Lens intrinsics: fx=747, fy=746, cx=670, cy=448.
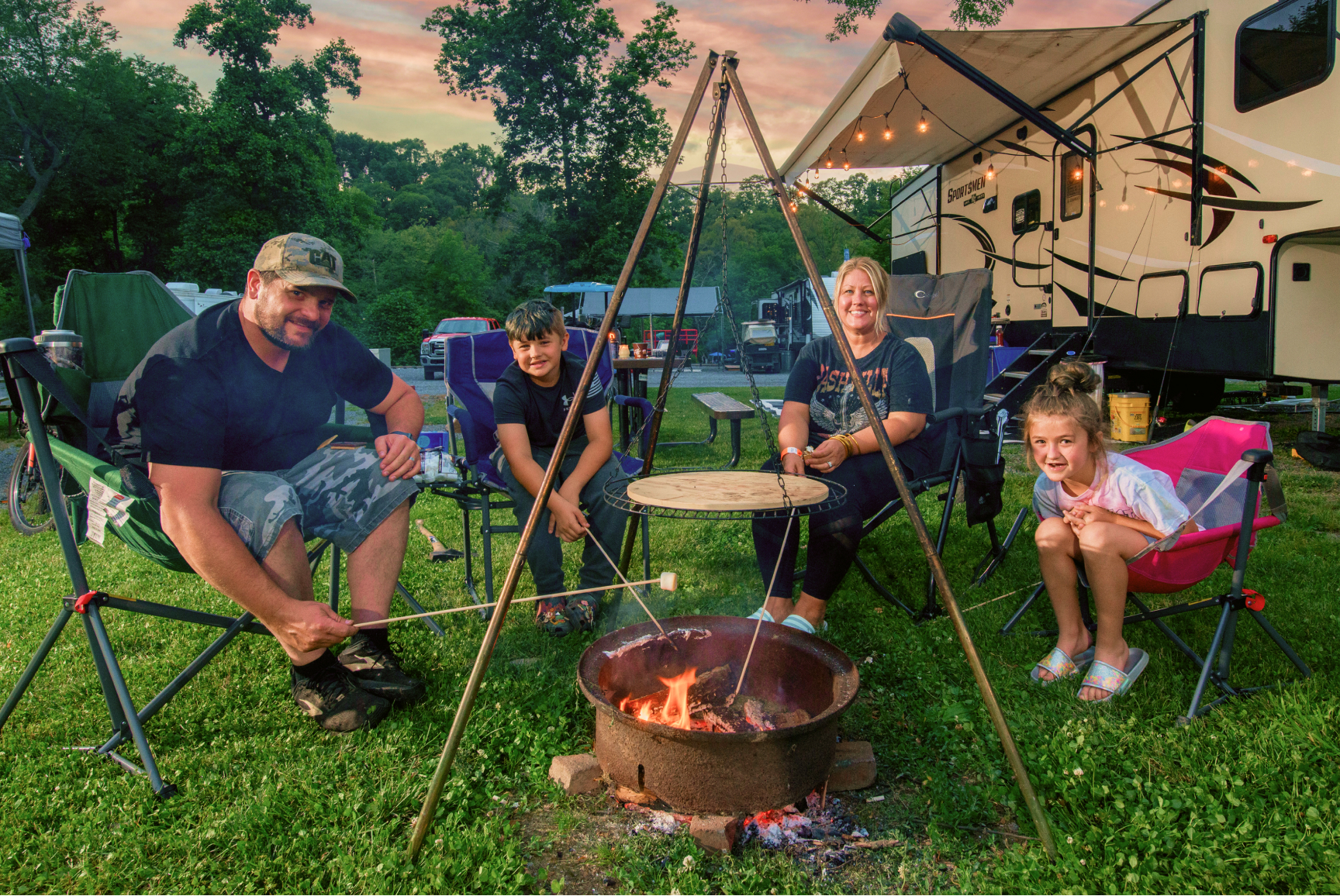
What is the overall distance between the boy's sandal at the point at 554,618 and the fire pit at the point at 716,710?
680mm

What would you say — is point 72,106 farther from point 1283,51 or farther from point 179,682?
point 1283,51

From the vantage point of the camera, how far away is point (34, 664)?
192 centimetres

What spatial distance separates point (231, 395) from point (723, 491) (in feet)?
4.78

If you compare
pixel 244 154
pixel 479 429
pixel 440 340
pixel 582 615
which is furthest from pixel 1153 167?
pixel 244 154

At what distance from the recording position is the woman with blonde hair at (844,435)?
2645 millimetres

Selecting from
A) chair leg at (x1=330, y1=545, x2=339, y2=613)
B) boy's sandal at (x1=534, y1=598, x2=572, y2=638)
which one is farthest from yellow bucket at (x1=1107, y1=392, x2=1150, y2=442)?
chair leg at (x1=330, y1=545, x2=339, y2=613)

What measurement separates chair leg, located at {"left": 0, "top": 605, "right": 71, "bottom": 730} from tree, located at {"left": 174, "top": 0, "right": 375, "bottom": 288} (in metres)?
22.9

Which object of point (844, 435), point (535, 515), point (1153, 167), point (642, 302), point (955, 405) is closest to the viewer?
point (535, 515)

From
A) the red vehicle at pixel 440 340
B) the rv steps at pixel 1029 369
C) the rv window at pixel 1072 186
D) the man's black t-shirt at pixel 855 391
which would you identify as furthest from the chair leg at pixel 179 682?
the red vehicle at pixel 440 340

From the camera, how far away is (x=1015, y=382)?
6.72 meters

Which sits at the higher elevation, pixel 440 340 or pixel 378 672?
pixel 440 340

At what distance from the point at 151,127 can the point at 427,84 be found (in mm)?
8189

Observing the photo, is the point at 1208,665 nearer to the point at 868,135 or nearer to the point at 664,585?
the point at 664,585

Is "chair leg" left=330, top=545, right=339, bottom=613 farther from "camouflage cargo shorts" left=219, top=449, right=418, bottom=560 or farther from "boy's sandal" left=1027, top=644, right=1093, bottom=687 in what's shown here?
"boy's sandal" left=1027, top=644, right=1093, bottom=687
